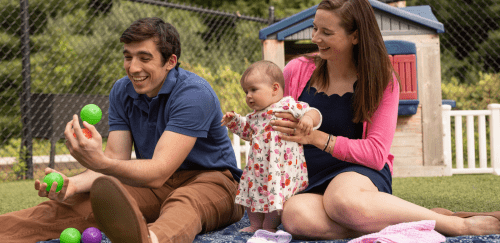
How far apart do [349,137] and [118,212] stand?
1.11 m

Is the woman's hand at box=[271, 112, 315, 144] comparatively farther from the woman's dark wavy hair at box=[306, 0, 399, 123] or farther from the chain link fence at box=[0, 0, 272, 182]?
the chain link fence at box=[0, 0, 272, 182]

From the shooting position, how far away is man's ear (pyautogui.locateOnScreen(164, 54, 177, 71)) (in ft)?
6.84

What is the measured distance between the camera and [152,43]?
6.49 feet

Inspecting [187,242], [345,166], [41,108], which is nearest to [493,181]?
[345,166]

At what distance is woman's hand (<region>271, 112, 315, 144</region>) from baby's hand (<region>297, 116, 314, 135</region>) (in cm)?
3

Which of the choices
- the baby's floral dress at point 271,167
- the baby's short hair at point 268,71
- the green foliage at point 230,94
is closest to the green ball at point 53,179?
the baby's floral dress at point 271,167

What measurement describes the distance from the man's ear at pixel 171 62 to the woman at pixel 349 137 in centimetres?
56

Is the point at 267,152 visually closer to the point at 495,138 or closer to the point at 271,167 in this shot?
the point at 271,167

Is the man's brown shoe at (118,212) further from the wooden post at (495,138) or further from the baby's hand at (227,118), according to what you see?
the wooden post at (495,138)

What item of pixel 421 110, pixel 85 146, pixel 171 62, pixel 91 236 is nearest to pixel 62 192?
pixel 91 236

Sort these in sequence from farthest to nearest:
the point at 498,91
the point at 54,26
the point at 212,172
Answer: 1. the point at 54,26
2. the point at 498,91
3. the point at 212,172

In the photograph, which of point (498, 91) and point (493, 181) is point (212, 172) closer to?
point (493, 181)

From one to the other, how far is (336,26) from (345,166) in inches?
24.3

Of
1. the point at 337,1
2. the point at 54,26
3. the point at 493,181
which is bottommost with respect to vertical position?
the point at 493,181
